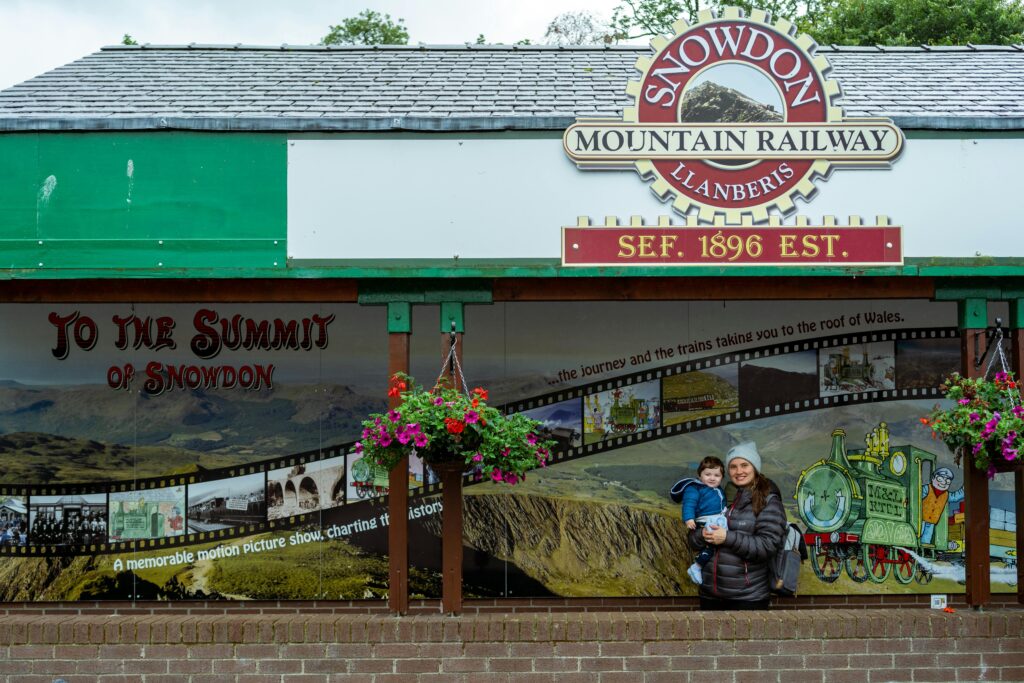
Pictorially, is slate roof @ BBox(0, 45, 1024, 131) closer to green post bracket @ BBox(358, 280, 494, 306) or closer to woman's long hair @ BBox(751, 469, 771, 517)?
green post bracket @ BBox(358, 280, 494, 306)

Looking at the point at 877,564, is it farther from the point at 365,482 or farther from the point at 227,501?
the point at 227,501

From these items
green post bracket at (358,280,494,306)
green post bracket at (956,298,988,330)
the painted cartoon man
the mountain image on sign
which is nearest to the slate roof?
the mountain image on sign

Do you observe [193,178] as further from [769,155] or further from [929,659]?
[929,659]

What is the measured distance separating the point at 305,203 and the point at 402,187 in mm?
681

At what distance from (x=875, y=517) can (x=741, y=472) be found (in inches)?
66.1

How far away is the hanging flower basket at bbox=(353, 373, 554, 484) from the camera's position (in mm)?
7359

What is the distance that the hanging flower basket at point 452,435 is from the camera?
736cm

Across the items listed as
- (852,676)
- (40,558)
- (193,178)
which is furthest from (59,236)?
(852,676)

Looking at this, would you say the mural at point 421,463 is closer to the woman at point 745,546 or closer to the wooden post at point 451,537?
the woman at point 745,546

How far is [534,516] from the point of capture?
9.90 meters

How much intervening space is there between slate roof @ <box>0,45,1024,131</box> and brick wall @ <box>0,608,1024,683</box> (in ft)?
11.3

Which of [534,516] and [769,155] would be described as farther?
[534,516]

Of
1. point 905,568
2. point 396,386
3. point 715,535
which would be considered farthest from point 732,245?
point 905,568

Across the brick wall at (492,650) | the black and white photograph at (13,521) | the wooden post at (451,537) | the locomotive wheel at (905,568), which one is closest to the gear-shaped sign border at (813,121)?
the wooden post at (451,537)
